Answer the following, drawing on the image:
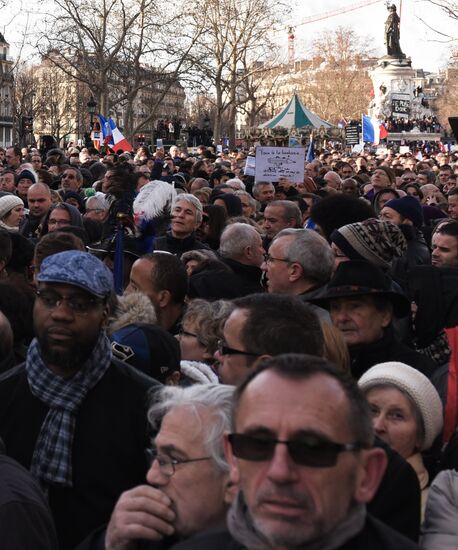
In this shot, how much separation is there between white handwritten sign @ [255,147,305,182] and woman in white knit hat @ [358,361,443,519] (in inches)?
→ 343

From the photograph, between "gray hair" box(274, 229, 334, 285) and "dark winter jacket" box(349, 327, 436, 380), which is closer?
"dark winter jacket" box(349, 327, 436, 380)

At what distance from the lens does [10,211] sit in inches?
370

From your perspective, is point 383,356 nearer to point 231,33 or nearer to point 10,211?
point 10,211

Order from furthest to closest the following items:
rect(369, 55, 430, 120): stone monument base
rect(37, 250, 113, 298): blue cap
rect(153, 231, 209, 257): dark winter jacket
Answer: rect(369, 55, 430, 120): stone monument base, rect(153, 231, 209, 257): dark winter jacket, rect(37, 250, 113, 298): blue cap

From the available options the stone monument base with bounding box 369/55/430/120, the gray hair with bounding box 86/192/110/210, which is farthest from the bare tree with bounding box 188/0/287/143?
the gray hair with bounding box 86/192/110/210

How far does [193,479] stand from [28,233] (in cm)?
709

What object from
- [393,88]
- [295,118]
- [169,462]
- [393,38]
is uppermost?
[393,38]

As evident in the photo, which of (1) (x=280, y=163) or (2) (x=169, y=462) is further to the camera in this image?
(1) (x=280, y=163)

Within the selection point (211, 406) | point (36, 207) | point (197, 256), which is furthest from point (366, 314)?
point (36, 207)

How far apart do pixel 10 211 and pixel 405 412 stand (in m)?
6.20

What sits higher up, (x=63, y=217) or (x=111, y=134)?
(x=111, y=134)

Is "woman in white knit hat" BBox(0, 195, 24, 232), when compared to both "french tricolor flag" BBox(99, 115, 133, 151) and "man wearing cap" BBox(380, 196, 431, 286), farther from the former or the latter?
"french tricolor flag" BBox(99, 115, 133, 151)

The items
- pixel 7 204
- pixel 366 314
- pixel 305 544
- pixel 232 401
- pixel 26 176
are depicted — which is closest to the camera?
pixel 305 544

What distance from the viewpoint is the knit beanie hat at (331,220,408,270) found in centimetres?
608
